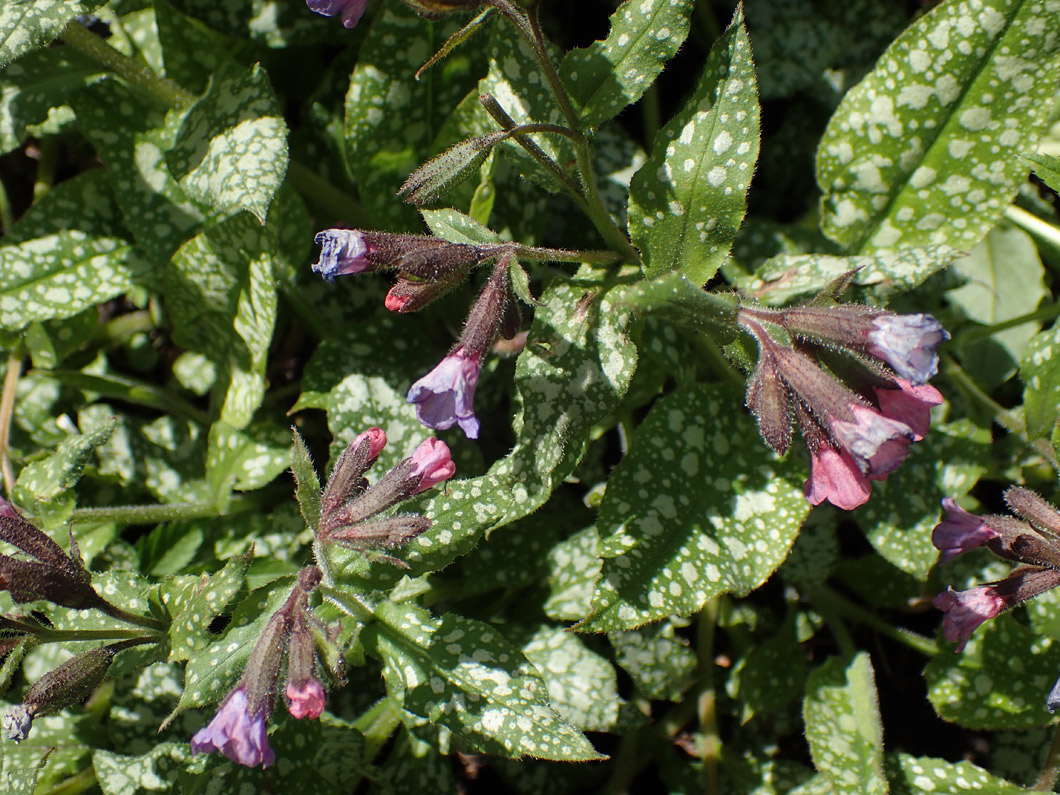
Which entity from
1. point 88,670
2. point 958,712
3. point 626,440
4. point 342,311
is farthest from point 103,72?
point 958,712

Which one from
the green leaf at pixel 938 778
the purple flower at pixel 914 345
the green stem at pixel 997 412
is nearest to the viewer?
the purple flower at pixel 914 345

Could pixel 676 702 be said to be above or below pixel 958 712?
below

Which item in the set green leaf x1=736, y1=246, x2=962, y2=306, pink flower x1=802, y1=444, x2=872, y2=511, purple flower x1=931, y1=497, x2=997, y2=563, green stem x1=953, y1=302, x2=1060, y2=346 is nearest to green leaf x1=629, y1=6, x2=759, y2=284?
green leaf x1=736, y1=246, x2=962, y2=306

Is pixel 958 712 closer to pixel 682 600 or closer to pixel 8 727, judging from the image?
pixel 682 600

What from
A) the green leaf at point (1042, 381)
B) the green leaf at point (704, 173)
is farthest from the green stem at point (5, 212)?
the green leaf at point (1042, 381)

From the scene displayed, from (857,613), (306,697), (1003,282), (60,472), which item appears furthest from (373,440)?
(1003,282)

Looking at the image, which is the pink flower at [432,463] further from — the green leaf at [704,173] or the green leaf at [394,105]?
the green leaf at [394,105]
